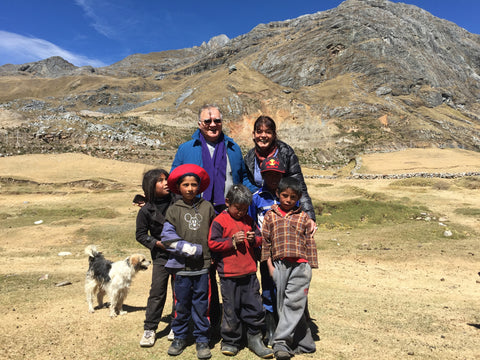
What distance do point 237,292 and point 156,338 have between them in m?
1.41

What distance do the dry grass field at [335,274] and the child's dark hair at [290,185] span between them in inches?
77.9

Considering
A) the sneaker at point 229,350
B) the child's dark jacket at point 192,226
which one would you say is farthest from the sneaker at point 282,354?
the child's dark jacket at point 192,226

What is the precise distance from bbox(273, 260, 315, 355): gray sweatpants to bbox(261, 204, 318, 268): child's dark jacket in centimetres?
14

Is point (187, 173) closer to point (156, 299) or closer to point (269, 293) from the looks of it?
point (156, 299)

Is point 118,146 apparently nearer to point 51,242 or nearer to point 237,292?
point 51,242

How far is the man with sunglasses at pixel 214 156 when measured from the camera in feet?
12.9

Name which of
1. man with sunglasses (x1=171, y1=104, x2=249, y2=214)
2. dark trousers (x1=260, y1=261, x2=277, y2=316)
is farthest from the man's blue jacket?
dark trousers (x1=260, y1=261, x2=277, y2=316)

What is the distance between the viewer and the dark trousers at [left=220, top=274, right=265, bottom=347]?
11.5 ft

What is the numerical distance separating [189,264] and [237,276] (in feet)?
1.98

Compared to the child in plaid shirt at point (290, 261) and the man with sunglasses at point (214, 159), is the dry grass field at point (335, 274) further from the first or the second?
the man with sunglasses at point (214, 159)

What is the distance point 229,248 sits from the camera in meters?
3.44

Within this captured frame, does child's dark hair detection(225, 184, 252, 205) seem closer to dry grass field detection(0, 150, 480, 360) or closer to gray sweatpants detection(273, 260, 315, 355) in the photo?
gray sweatpants detection(273, 260, 315, 355)

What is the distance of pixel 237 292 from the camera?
11.6 ft

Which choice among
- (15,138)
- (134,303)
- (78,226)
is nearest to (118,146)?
(15,138)
